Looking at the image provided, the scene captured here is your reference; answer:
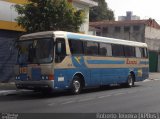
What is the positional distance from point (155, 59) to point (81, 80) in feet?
98.1

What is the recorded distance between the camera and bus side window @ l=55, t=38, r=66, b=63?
61.0 ft

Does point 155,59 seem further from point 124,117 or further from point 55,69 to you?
point 124,117

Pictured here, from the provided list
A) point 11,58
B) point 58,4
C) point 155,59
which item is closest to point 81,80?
point 58,4

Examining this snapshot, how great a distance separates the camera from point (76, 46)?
2020 cm

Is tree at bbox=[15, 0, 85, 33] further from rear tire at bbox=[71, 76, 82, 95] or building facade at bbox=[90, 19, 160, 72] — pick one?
building facade at bbox=[90, 19, 160, 72]

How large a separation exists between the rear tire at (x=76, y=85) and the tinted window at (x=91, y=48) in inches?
60.6

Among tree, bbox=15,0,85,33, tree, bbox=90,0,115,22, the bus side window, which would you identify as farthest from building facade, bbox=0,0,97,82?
tree, bbox=90,0,115,22

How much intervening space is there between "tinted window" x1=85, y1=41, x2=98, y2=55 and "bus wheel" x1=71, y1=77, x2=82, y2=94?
60.7 inches

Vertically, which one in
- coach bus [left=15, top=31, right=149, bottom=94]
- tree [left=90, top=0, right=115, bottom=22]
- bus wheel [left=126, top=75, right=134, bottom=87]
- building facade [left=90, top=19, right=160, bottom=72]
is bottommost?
bus wheel [left=126, top=75, right=134, bottom=87]

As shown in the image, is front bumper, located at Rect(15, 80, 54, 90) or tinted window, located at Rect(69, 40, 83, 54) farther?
tinted window, located at Rect(69, 40, 83, 54)

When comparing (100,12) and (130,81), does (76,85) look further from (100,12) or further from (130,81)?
(100,12)

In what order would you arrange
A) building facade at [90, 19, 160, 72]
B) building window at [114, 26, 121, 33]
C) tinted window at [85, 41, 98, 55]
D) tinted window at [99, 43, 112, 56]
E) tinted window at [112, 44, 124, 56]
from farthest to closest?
building window at [114, 26, 121, 33]
building facade at [90, 19, 160, 72]
tinted window at [112, 44, 124, 56]
tinted window at [99, 43, 112, 56]
tinted window at [85, 41, 98, 55]

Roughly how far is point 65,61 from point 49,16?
465cm

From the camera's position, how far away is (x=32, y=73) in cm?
1867
